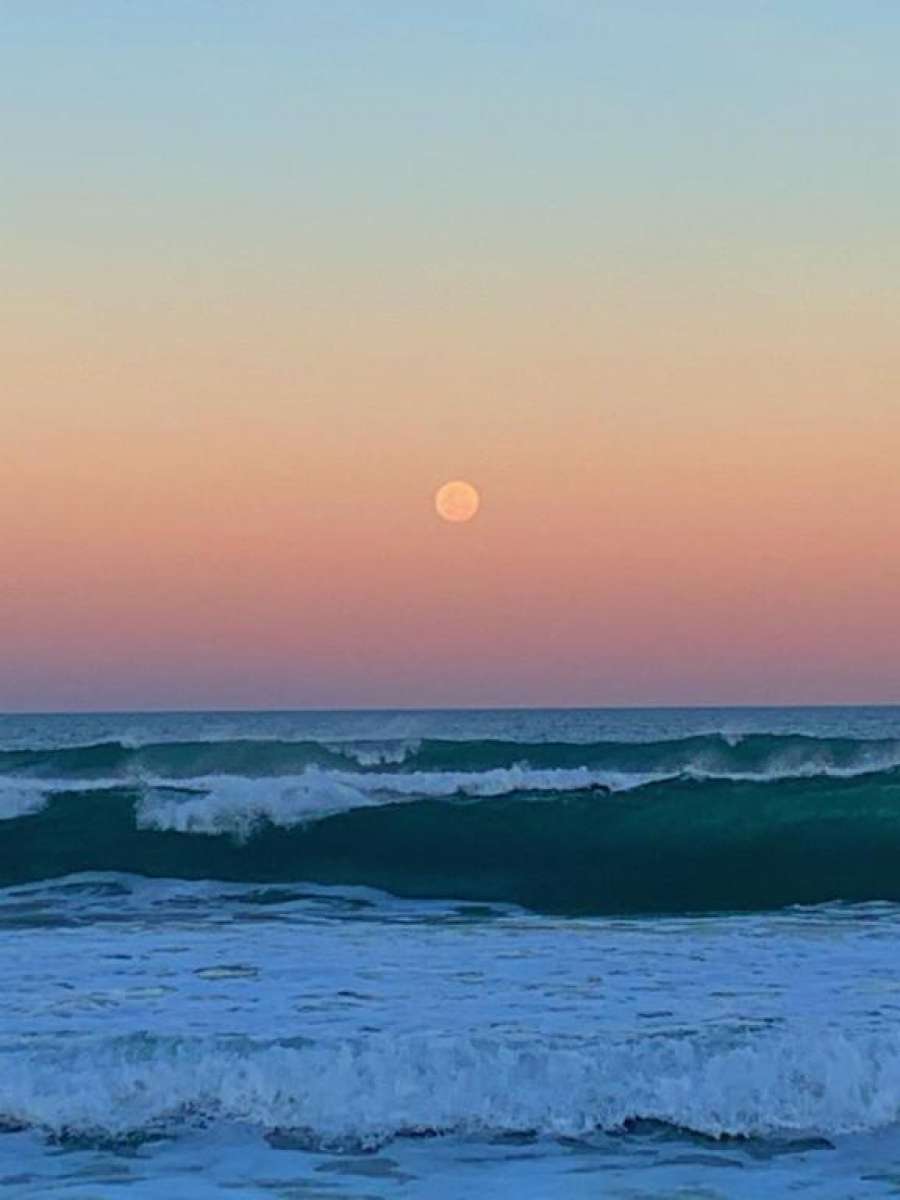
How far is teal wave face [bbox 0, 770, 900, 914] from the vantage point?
23438mm

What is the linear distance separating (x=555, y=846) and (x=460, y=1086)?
1714 cm

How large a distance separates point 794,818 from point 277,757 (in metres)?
27.2

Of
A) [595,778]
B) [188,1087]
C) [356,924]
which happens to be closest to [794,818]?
[595,778]

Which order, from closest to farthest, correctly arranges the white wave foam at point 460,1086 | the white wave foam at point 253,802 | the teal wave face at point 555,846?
the white wave foam at point 460,1086, the teal wave face at point 555,846, the white wave foam at point 253,802

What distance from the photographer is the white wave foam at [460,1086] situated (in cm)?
920

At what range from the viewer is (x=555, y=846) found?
87.1ft

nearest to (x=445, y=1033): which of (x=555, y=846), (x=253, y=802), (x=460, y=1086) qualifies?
(x=460, y=1086)

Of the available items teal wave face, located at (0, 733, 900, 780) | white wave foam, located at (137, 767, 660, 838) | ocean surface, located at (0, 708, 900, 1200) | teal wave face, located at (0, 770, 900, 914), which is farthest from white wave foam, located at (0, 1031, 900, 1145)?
teal wave face, located at (0, 733, 900, 780)

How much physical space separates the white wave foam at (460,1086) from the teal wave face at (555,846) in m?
11.8

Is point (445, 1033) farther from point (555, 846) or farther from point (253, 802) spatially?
point (253, 802)

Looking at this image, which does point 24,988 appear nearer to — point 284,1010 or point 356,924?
point 284,1010

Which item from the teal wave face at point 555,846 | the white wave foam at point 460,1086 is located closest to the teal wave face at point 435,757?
the teal wave face at point 555,846

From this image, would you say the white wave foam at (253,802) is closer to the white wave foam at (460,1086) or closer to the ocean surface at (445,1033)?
the ocean surface at (445,1033)

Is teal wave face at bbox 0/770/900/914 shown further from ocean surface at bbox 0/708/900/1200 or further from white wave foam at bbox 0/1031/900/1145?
white wave foam at bbox 0/1031/900/1145
